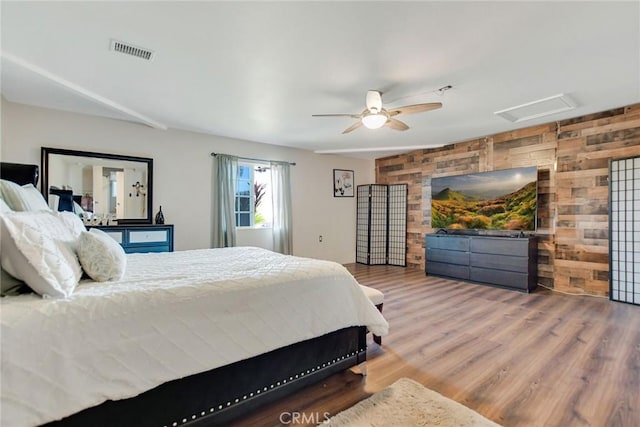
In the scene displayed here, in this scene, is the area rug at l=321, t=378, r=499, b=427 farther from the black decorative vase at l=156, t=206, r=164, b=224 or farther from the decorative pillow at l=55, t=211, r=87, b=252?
the black decorative vase at l=156, t=206, r=164, b=224

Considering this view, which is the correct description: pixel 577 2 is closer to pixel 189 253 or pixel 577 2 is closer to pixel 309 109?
pixel 309 109

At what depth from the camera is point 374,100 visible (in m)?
2.80

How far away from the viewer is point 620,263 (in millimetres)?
3627

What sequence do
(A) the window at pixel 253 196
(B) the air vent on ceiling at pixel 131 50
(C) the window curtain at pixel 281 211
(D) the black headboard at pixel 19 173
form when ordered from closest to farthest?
(B) the air vent on ceiling at pixel 131 50 → (D) the black headboard at pixel 19 173 → (A) the window at pixel 253 196 → (C) the window curtain at pixel 281 211

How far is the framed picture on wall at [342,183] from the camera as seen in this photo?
638cm

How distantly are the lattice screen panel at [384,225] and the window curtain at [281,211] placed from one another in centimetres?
194

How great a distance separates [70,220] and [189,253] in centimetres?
100

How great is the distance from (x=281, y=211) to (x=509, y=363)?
4062 millimetres

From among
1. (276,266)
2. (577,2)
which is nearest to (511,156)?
(577,2)

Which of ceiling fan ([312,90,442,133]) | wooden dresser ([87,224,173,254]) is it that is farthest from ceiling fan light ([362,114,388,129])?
wooden dresser ([87,224,173,254])

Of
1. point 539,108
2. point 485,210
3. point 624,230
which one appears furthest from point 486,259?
point 539,108

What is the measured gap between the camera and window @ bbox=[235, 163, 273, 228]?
17.0 feet

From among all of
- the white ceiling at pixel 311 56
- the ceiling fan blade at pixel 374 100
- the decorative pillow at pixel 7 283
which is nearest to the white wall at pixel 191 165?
the white ceiling at pixel 311 56

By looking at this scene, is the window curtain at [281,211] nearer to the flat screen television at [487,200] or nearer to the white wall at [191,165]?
the white wall at [191,165]
